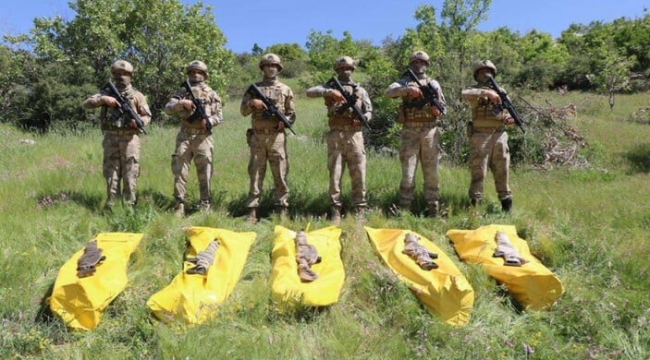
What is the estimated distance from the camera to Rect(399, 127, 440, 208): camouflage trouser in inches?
241

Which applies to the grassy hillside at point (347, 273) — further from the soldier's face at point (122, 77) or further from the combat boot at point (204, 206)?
the soldier's face at point (122, 77)

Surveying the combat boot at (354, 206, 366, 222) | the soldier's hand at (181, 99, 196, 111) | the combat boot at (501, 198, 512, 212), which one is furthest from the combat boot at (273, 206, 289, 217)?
the combat boot at (501, 198, 512, 212)

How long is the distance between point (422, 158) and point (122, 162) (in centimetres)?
404

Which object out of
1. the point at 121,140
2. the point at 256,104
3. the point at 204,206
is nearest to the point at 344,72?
the point at 256,104

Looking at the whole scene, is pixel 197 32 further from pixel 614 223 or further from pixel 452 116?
pixel 614 223

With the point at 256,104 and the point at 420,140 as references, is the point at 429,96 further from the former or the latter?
the point at 256,104

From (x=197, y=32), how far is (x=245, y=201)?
13339 mm

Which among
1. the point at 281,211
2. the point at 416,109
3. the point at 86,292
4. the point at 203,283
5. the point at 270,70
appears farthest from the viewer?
the point at 281,211

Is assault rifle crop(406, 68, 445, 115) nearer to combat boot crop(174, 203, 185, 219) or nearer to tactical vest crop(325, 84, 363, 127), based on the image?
tactical vest crop(325, 84, 363, 127)

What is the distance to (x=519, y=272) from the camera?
4.16 metres

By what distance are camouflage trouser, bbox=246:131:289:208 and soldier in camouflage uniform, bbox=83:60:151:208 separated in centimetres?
154

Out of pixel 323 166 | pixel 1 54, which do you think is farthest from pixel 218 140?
pixel 1 54

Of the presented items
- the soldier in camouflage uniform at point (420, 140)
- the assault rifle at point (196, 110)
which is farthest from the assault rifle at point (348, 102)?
the assault rifle at point (196, 110)

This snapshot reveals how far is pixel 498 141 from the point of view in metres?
6.16
